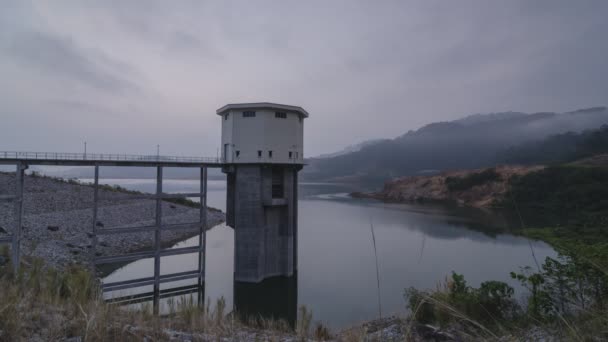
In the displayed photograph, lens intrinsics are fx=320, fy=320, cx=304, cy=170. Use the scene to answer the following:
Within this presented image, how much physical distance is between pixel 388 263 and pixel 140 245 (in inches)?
685

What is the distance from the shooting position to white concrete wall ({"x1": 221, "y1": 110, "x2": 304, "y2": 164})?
16.6m

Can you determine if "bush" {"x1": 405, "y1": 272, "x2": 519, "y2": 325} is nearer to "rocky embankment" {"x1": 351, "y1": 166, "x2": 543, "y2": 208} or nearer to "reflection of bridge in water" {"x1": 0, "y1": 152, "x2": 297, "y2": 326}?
"reflection of bridge in water" {"x1": 0, "y1": 152, "x2": 297, "y2": 326}

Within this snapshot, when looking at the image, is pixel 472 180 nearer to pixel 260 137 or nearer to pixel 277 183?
pixel 277 183

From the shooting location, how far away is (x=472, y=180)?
196 feet

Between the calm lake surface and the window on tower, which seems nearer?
the calm lake surface

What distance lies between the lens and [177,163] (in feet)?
51.8

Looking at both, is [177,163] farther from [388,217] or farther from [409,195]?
[409,195]

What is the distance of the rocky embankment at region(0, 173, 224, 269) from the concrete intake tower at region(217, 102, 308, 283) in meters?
2.99

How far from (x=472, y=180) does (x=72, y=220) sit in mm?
60468

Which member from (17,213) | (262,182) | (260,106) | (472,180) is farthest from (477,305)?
(472,180)

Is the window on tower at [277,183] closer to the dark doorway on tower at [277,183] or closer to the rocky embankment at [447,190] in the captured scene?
the dark doorway on tower at [277,183]

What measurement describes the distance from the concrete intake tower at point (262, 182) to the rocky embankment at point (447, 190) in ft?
135

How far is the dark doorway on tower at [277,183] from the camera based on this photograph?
17.7 metres

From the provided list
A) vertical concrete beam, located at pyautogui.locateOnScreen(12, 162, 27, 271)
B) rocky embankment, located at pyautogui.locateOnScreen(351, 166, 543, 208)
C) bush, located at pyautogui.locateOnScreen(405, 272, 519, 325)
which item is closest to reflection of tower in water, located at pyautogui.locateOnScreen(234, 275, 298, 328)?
bush, located at pyautogui.locateOnScreen(405, 272, 519, 325)
